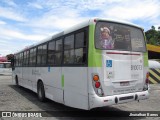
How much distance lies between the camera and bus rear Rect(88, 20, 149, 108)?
693 centimetres

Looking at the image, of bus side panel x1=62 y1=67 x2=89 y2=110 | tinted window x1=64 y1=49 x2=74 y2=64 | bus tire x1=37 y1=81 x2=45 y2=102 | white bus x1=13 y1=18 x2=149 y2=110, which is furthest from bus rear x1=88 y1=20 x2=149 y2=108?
bus tire x1=37 y1=81 x2=45 y2=102

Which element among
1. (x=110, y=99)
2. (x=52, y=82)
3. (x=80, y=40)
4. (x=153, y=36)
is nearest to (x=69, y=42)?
(x=80, y=40)

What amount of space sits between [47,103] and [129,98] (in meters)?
4.60

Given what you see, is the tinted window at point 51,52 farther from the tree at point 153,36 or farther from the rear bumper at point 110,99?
the tree at point 153,36

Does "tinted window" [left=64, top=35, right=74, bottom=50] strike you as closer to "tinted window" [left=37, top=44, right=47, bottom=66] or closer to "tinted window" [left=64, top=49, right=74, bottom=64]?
"tinted window" [left=64, top=49, right=74, bottom=64]

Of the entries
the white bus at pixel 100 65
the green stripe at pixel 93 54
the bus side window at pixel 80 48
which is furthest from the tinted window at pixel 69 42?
the green stripe at pixel 93 54

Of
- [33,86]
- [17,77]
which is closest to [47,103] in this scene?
[33,86]

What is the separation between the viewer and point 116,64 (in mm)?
7355

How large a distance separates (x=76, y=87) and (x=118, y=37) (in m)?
2.02

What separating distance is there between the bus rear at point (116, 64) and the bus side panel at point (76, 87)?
A: 306 mm

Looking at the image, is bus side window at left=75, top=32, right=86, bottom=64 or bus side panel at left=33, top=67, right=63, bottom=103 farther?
bus side panel at left=33, top=67, right=63, bottom=103

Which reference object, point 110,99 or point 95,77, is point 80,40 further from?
point 110,99

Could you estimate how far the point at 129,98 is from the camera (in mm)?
7562

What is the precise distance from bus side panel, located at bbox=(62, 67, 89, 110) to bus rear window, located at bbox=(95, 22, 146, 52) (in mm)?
998
